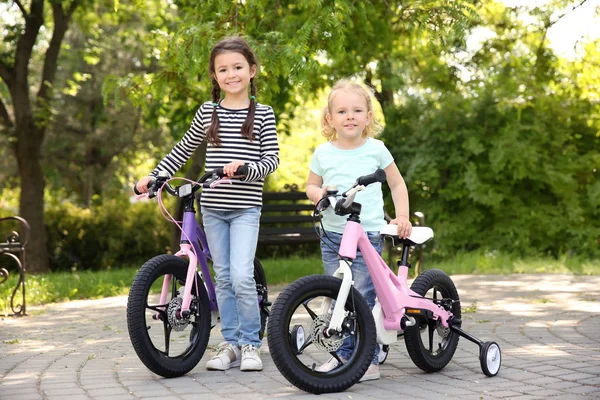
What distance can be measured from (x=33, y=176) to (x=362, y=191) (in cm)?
1010

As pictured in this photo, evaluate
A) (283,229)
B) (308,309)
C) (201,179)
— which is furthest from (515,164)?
(308,309)

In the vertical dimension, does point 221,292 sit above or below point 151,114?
below

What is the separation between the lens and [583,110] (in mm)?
11992

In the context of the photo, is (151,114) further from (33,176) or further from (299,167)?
(299,167)

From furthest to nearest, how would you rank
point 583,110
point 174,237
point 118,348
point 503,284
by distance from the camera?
point 174,237 < point 583,110 < point 503,284 < point 118,348

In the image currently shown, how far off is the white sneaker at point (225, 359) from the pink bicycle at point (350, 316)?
46 centimetres

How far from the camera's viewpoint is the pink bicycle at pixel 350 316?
13.0 ft

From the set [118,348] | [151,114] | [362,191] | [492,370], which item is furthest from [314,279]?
[151,114]

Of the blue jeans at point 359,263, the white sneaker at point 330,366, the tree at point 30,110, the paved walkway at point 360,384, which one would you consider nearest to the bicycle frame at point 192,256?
the paved walkway at point 360,384

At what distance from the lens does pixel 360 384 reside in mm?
4324

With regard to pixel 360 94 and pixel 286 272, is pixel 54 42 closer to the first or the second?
pixel 286 272

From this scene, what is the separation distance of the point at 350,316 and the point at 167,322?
1056 mm

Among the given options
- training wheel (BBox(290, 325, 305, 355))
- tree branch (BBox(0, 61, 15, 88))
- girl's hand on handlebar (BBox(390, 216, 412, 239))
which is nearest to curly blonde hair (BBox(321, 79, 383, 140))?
girl's hand on handlebar (BBox(390, 216, 412, 239))

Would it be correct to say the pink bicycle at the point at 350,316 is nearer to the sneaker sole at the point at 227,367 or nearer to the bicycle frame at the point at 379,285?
the bicycle frame at the point at 379,285
